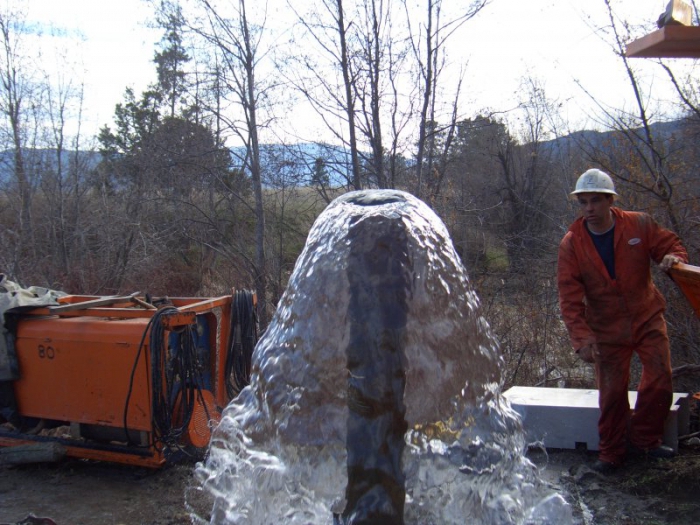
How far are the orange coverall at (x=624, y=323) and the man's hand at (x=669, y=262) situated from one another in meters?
0.13

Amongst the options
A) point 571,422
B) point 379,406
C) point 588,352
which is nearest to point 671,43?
point 588,352

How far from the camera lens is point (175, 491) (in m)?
4.52

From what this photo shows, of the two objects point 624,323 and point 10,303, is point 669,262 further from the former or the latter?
point 10,303

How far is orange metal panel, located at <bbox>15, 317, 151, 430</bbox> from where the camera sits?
15.1ft

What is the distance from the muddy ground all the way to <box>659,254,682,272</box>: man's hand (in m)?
1.21

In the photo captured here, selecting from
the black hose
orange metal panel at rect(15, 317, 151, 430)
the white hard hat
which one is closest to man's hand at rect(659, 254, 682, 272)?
the white hard hat

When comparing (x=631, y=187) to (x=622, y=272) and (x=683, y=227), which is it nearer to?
(x=683, y=227)

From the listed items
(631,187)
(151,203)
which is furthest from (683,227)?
(151,203)

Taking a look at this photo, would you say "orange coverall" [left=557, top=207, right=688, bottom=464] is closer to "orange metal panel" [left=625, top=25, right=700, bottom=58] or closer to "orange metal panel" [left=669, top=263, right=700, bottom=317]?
"orange metal panel" [left=669, top=263, right=700, bottom=317]

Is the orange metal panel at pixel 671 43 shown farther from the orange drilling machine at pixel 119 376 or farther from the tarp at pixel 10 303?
the tarp at pixel 10 303

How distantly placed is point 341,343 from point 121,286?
11323mm

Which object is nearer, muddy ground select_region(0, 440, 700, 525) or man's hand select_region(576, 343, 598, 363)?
muddy ground select_region(0, 440, 700, 525)

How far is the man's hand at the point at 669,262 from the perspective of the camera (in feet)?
12.1

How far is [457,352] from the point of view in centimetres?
177
